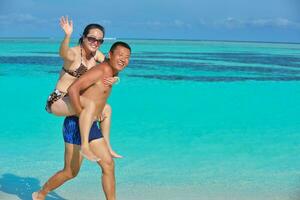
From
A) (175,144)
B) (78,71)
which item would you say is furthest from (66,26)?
(175,144)

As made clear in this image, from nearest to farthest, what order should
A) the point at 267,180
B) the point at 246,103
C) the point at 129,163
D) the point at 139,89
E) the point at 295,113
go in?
the point at 267,180 → the point at 129,163 → the point at 295,113 → the point at 246,103 → the point at 139,89

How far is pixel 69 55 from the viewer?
3.29m

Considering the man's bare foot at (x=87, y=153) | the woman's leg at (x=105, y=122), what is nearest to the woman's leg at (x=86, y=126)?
the man's bare foot at (x=87, y=153)

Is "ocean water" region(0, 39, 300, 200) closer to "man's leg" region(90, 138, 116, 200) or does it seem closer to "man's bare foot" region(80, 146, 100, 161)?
"man's leg" region(90, 138, 116, 200)

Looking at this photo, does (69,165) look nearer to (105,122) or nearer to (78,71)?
(105,122)

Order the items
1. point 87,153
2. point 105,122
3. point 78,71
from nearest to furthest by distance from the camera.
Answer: point 87,153
point 78,71
point 105,122

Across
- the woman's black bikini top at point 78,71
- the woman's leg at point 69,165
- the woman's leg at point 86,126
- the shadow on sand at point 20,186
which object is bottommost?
the shadow on sand at point 20,186

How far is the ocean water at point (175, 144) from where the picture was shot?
14.9 ft

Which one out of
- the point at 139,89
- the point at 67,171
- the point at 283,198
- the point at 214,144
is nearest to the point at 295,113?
the point at 214,144

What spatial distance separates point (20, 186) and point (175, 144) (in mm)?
2460

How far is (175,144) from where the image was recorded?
646cm

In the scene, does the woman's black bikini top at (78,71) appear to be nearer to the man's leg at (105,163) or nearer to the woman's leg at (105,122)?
the woman's leg at (105,122)

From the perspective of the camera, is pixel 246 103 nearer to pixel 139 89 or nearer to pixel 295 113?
pixel 295 113

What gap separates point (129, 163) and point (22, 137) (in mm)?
2004
